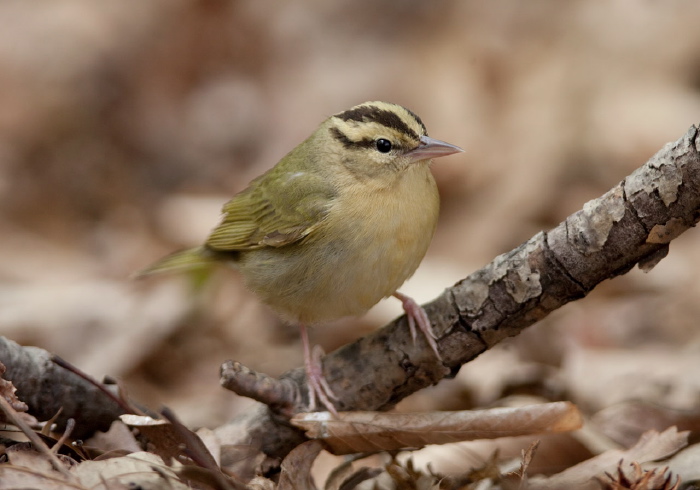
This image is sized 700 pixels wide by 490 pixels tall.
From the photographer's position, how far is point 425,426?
3.52 metres

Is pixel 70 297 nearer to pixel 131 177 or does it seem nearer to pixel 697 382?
pixel 131 177

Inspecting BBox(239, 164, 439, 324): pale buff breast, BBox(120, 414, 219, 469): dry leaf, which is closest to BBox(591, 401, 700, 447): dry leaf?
BBox(239, 164, 439, 324): pale buff breast

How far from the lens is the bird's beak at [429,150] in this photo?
177 inches

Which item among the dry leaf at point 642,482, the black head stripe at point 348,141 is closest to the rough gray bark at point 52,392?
the black head stripe at point 348,141

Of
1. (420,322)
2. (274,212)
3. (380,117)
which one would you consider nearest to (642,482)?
(420,322)

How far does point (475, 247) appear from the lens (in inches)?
295

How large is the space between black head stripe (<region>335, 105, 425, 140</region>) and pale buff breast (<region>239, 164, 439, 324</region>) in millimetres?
223

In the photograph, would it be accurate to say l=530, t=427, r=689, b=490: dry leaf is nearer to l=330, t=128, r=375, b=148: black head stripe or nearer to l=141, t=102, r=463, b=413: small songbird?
l=141, t=102, r=463, b=413: small songbird

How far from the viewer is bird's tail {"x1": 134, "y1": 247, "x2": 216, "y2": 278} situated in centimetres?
543

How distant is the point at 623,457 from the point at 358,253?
1.54 meters

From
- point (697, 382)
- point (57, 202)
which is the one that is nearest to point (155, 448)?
point (697, 382)

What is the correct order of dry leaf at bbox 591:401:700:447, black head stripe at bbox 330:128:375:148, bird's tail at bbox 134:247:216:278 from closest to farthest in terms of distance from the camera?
dry leaf at bbox 591:401:700:447 → black head stripe at bbox 330:128:375:148 → bird's tail at bbox 134:247:216:278

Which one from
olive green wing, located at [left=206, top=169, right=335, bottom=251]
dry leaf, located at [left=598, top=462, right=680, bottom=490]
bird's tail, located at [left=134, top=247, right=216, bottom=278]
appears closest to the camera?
dry leaf, located at [left=598, top=462, right=680, bottom=490]

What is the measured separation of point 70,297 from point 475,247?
137 inches
